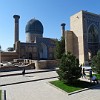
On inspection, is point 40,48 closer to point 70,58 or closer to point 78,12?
point 78,12

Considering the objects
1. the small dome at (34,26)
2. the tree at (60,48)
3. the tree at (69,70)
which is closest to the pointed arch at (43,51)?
the small dome at (34,26)

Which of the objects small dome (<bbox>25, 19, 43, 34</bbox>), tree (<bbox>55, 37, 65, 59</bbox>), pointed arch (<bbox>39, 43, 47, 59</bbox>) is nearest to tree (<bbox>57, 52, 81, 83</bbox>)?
tree (<bbox>55, 37, 65, 59</bbox>)

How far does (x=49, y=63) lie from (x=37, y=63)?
2.12m

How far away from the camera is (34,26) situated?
2162 inches

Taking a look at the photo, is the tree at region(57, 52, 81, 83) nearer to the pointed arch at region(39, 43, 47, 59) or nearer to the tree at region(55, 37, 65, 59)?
the tree at region(55, 37, 65, 59)

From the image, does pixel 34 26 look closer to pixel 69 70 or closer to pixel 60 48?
pixel 60 48

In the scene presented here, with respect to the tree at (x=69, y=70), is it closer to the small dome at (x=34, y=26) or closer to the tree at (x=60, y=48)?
the tree at (x=60, y=48)

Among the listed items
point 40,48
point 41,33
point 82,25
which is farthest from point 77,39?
point 41,33

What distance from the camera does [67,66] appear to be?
13.3 m

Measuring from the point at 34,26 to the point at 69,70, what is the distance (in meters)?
43.3

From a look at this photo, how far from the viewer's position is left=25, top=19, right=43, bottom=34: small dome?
54872 millimetres

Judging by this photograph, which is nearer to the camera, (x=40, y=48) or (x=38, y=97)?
(x=38, y=97)

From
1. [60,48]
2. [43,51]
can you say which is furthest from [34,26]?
[60,48]

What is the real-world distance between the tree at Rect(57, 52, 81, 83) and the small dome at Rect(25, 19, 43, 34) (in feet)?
139
